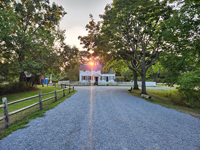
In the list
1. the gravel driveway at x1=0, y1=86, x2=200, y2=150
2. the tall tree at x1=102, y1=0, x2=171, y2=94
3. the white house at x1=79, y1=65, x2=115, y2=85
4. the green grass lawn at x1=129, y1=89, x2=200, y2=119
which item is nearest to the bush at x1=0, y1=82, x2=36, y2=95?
the gravel driveway at x1=0, y1=86, x2=200, y2=150

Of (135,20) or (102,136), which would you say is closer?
(102,136)

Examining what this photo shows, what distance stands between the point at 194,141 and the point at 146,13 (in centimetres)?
1148

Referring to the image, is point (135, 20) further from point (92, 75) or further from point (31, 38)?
point (92, 75)

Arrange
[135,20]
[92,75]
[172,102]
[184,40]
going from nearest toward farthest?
[184,40], [172,102], [135,20], [92,75]

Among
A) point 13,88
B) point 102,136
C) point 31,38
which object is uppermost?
point 31,38

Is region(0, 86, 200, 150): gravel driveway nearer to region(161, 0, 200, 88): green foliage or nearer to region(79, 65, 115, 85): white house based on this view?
region(161, 0, 200, 88): green foliage

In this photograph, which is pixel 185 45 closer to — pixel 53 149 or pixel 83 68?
pixel 53 149

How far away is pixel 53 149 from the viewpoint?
286 cm

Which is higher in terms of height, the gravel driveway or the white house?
the white house

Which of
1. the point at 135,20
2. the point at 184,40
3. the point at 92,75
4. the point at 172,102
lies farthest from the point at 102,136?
the point at 92,75

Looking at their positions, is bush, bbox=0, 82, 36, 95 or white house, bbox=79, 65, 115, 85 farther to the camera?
white house, bbox=79, 65, 115, 85

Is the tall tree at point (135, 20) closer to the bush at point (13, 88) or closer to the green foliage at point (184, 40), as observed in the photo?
the green foliage at point (184, 40)

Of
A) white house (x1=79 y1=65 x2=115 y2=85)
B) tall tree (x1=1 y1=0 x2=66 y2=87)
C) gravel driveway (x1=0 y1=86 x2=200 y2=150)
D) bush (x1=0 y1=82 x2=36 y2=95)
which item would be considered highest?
tall tree (x1=1 y1=0 x2=66 y2=87)

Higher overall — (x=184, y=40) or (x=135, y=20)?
(x=135, y=20)
